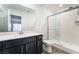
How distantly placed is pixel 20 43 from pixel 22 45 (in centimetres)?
6

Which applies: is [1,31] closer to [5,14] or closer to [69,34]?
[5,14]

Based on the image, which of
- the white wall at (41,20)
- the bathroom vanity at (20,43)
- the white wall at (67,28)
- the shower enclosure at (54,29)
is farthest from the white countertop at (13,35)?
the white wall at (67,28)

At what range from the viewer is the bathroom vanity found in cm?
111

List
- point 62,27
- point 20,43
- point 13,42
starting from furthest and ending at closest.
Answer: point 62,27 → point 20,43 → point 13,42

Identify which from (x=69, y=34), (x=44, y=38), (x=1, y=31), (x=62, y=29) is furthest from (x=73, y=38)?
(x=1, y=31)

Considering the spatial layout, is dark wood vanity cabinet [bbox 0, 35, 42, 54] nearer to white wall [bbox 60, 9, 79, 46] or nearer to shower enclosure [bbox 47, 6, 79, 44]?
shower enclosure [bbox 47, 6, 79, 44]

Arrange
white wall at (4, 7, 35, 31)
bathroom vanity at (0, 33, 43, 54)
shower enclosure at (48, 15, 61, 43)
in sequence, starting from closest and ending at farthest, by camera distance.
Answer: bathroom vanity at (0, 33, 43, 54) < white wall at (4, 7, 35, 31) < shower enclosure at (48, 15, 61, 43)

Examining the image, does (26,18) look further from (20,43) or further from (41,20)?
(20,43)

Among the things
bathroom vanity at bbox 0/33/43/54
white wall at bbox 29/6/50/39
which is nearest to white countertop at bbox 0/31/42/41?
bathroom vanity at bbox 0/33/43/54

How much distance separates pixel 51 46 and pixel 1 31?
80cm

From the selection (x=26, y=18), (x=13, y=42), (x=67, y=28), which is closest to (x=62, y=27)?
(x=67, y=28)

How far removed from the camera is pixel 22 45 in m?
1.36

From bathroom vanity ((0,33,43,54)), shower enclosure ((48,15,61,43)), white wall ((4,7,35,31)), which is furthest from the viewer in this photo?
shower enclosure ((48,15,61,43))
